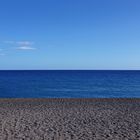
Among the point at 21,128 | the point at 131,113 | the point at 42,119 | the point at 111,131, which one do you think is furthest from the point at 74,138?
the point at 131,113

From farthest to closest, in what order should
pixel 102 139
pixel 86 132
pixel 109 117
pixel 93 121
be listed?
pixel 109 117 < pixel 93 121 < pixel 86 132 < pixel 102 139

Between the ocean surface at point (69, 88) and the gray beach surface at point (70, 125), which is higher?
the gray beach surface at point (70, 125)

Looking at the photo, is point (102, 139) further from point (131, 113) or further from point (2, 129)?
point (131, 113)

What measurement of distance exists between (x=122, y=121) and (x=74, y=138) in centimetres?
449

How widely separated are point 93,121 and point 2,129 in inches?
194

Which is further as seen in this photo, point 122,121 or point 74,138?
point 122,121

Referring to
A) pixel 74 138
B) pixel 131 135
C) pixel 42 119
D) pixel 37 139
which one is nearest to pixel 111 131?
pixel 131 135

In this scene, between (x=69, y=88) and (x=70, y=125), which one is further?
(x=69, y=88)

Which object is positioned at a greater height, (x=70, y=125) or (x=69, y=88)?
(x=70, y=125)

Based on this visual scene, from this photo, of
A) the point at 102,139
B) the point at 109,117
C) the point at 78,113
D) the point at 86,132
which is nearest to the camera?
the point at 102,139

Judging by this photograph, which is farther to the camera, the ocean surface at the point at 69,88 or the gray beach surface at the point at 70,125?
the ocean surface at the point at 69,88

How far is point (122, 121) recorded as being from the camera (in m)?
14.9

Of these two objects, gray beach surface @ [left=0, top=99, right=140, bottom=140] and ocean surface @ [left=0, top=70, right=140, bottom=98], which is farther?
ocean surface @ [left=0, top=70, right=140, bottom=98]

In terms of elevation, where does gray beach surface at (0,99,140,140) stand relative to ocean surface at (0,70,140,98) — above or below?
above
